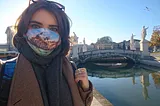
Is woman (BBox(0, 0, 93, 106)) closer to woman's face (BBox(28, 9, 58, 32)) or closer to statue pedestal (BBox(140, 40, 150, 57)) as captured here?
woman's face (BBox(28, 9, 58, 32))

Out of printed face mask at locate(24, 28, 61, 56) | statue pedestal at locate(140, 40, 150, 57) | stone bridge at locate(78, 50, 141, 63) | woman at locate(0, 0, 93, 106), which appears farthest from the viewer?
statue pedestal at locate(140, 40, 150, 57)

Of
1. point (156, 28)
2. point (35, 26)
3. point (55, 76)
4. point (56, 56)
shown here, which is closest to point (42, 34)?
point (35, 26)

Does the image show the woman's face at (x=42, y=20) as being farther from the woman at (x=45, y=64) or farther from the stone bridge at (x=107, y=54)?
the stone bridge at (x=107, y=54)

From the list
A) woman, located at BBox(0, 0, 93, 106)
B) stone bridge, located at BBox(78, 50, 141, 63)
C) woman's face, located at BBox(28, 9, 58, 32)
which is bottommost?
stone bridge, located at BBox(78, 50, 141, 63)

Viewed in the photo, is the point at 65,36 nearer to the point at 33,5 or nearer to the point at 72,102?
the point at 33,5

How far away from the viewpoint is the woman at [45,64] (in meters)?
1.15

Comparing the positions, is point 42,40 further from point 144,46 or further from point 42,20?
point 144,46

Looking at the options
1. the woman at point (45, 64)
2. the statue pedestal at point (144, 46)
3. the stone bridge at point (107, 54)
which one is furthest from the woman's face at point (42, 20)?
the statue pedestal at point (144, 46)

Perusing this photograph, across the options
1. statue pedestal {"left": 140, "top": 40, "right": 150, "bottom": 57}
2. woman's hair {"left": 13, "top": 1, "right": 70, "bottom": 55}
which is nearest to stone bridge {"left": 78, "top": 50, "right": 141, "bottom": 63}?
statue pedestal {"left": 140, "top": 40, "right": 150, "bottom": 57}

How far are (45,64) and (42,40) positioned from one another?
177mm

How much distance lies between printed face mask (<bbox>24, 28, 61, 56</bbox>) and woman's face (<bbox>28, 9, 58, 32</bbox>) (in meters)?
0.04

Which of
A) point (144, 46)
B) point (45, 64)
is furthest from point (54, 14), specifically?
point (144, 46)

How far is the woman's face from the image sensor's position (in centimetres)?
134

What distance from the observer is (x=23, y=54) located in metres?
1.24
